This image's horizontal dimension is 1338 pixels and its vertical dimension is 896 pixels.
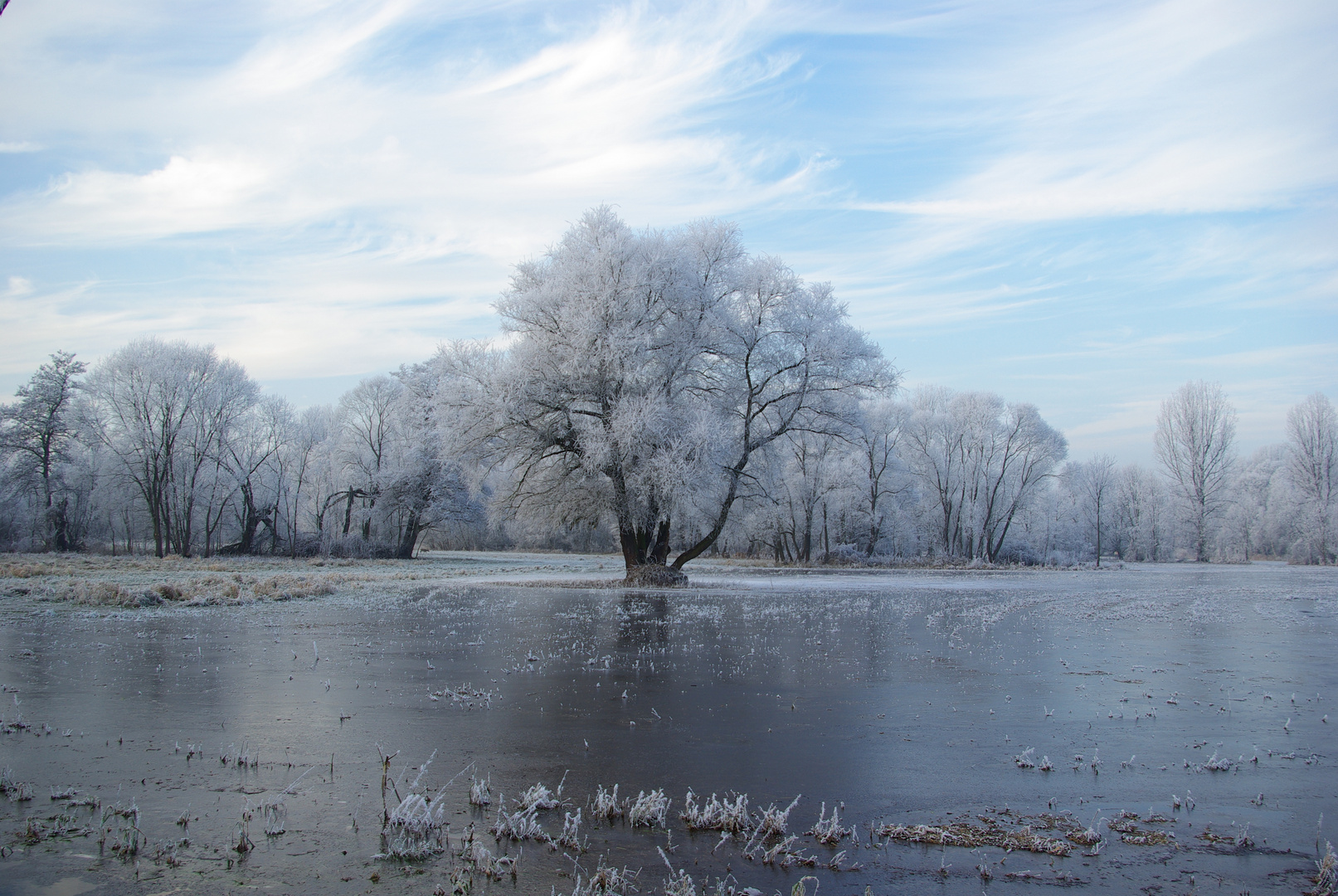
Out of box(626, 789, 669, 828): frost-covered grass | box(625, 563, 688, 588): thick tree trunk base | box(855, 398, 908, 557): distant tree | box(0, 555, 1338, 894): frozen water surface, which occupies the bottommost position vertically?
box(625, 563, 688, 588): thick tree trunk base

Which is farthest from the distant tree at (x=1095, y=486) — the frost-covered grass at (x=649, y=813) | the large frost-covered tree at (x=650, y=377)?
the frost-covered grass at (x=649, y=813)

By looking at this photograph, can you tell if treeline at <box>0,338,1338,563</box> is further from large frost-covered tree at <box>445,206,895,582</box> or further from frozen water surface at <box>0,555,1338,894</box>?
frozen water surface at <box>0,555,1338,894</box>

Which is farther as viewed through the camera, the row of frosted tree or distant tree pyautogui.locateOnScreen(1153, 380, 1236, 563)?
distant tree pyautogui.locateOnScreen(1153, 380, 1236, 563)

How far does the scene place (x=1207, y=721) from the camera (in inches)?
333

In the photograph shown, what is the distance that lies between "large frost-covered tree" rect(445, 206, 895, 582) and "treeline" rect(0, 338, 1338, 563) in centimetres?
665

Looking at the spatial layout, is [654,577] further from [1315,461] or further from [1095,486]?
[1315,461]

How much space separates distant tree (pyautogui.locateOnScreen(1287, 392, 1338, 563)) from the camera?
6819 cm

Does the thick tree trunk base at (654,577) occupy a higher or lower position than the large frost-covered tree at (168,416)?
lower

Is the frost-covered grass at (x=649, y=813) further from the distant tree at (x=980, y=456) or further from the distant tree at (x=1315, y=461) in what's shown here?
the distant tree at (x=1315, y=461)

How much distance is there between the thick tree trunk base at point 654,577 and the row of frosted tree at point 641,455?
10 centimetres

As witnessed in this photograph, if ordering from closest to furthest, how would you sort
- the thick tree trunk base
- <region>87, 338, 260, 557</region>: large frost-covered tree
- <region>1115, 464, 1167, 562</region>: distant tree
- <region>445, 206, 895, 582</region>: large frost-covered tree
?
<region>445, 206, 895, 582</region>: large frost-covered tree → the thick tree trunk base → <region>87, 338, 260, 557</region>: large frost-covered tree → <region>1115, 464, 1167, 562</region>: distant tree

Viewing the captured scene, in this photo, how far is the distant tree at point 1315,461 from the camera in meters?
68.2

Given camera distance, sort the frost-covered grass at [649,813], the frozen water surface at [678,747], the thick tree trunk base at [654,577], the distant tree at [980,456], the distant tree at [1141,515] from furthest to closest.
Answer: the distant tree at [1141,515] → the distant tree at [980,456] → the thick tree trunk base at [654,577] → the frost-covered grass at [649,813] → the frozen water surface at [678,747]

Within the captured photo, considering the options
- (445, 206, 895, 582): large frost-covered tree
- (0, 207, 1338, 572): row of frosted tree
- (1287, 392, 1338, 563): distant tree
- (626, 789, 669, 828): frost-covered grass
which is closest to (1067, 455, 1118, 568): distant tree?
(0, 207, 1338, 572): row of frosted tree
